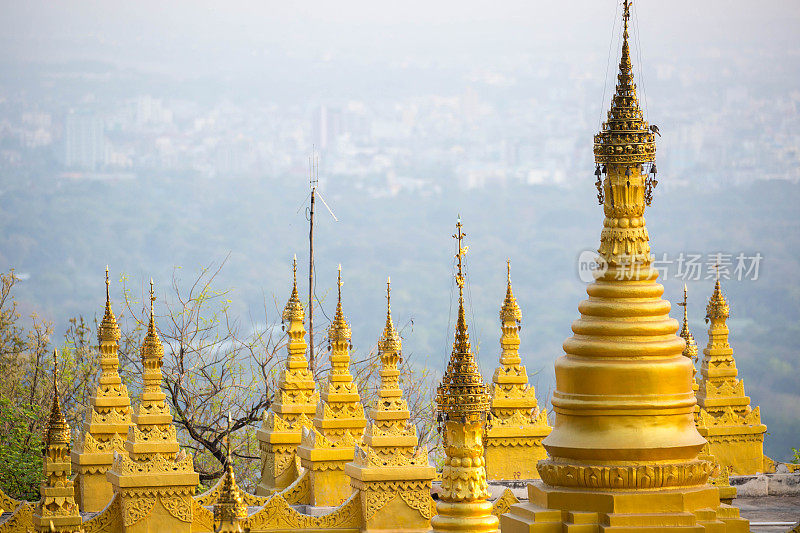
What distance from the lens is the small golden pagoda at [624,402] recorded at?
1397 centimetres

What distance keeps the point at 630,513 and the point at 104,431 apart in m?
12.5

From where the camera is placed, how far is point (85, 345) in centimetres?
4009

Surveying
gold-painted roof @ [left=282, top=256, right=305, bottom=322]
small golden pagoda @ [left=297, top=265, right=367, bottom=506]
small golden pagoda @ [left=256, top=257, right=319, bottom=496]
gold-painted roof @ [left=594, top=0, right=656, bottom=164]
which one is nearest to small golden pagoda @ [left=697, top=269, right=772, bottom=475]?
small golden pagoda @ [left=297, top=265, right=367, bottom=506]

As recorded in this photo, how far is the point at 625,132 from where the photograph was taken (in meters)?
14.9

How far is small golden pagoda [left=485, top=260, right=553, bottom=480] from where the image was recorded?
25000mm

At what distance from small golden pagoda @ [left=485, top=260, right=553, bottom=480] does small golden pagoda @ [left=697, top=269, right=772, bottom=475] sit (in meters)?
A: 2.94

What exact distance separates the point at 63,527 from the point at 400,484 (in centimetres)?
615

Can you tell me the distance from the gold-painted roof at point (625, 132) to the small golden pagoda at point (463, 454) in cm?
222

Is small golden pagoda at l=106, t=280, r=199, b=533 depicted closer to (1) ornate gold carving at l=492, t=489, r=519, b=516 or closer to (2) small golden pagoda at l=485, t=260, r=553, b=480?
(1) ornate gold carving at l=492, t=489, r=519, b=516

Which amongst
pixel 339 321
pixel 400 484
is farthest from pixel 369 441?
pixel 339 321

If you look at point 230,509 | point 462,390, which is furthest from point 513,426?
point 230,509

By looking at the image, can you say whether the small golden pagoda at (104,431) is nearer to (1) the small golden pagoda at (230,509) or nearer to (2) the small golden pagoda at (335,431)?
(2) the small golden pagoda at (335,431)

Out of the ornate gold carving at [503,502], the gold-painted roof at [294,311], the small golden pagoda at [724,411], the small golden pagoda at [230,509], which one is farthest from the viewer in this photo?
the small golden pagoda at [724,411]

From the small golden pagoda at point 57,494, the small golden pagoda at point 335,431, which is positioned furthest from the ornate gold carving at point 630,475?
the small golden pagoda at point 335,431
